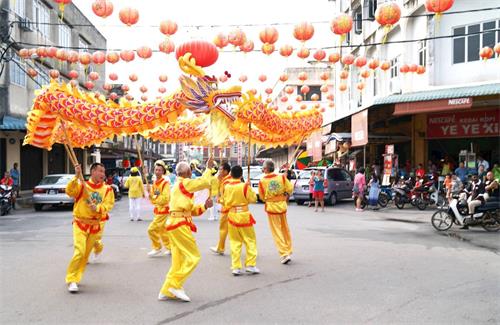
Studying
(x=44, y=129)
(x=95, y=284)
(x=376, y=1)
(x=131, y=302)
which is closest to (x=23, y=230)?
(x=44, y=129)

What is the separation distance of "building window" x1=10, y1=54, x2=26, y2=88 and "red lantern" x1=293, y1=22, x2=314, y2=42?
1528 cm

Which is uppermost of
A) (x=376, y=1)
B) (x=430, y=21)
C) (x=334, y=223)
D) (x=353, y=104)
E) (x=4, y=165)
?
(x=376, y=1)

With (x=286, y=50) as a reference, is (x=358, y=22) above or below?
above

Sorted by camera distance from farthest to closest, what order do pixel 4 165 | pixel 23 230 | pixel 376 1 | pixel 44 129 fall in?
pixel 376 1
pixel 4 165
pixel 23 230
pixel 44 129

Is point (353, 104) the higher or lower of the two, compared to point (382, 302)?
higher

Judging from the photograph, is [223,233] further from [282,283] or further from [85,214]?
[85,214]

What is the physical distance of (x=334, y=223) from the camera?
1340 centimetres

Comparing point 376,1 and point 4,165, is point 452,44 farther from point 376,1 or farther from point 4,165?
point 4,165

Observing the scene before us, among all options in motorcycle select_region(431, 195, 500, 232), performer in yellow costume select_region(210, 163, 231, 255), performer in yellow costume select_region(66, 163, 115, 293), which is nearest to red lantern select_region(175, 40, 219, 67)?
performer in yellow costume select_region(210, 163, 231, 255)

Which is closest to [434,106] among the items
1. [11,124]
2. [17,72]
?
[11,124]

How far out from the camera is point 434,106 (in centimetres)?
1653

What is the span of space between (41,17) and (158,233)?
21753 mm

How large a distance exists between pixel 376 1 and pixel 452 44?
6.43 m

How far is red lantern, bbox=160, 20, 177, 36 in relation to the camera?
1159cm
